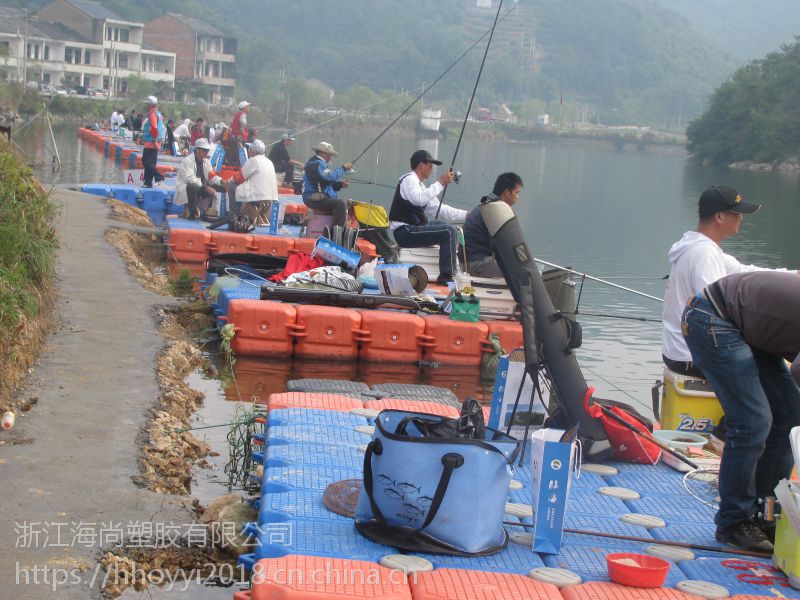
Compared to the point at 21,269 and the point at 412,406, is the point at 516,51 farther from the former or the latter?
the point at 412,406

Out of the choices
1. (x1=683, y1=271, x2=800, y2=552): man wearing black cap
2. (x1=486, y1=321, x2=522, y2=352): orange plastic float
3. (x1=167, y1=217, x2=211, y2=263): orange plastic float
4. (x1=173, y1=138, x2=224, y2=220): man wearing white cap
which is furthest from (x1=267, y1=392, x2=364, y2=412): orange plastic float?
(x1=173, y1=138, x2=224, y2=220): man wearing white cap

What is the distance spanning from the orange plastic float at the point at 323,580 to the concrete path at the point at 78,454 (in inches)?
29.8

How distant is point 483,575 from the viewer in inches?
175

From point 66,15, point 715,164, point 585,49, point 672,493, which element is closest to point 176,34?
point 66,15

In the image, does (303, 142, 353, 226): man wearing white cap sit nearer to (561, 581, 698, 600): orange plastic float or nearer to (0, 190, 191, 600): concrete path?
(0, 190, 191, 600): concrete path

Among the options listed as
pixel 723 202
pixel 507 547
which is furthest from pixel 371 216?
pixel 507 547

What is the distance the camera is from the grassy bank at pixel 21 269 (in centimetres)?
677

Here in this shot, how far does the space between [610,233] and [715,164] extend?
57.5 meters

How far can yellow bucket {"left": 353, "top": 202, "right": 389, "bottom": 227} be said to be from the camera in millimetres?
13156

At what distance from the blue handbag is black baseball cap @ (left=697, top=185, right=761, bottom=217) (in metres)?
2.09

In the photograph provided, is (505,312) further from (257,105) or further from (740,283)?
(257,105)

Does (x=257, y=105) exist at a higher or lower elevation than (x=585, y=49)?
lower

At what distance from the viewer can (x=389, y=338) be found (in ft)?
33.6

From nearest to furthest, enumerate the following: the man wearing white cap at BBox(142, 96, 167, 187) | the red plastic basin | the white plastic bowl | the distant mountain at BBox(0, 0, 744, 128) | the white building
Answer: the red plastic basin → the white plastic bowl → the man wearing white cap at BBox(142, 96, 167, 187) → the white building → the distant mountain at BBox(0, 0, 744, 128)
